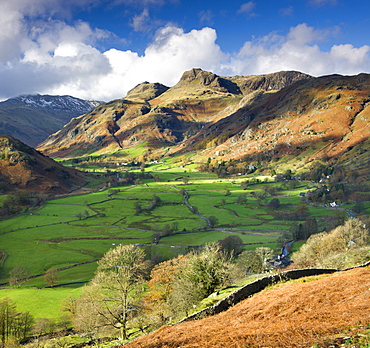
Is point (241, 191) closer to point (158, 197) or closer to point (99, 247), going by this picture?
point (158, 197)

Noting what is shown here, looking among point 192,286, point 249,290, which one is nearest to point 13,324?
point 192,286

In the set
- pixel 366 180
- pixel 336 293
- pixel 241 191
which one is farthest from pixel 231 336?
pixel 366 180

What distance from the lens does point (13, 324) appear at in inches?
1871

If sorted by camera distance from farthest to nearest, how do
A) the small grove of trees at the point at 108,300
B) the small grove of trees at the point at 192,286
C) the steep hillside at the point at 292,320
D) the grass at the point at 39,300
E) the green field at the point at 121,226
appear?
the green field at the point at 121,226
the grass at the point at 39,300
the small grove of trees at the point at 108,300
the small grove of trees at the point at 192,286
the steep hillside at the point at 292,320

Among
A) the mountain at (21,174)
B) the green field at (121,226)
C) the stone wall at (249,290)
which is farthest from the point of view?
the mountain at (21,174)

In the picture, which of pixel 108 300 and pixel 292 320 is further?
pixel 108 300

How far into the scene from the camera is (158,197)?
6604 inches

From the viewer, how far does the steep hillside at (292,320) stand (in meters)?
16.1

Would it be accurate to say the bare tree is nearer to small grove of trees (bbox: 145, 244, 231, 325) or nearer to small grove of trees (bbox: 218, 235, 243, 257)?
small grove of trees (bbox: 145, 244, 231, 325)

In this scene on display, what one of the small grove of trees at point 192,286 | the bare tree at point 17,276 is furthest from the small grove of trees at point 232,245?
the bare tree at point 17,276

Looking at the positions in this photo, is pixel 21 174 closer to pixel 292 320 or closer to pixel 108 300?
pixel 108 300

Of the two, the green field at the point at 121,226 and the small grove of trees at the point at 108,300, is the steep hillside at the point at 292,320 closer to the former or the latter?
the small grove of trees at the point at 108,300

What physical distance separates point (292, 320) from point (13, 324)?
49.5 metres

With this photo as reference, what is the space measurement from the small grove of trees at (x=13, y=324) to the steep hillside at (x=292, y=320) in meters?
34.4
